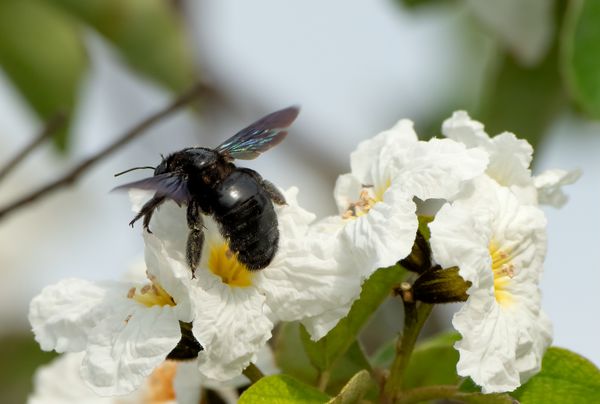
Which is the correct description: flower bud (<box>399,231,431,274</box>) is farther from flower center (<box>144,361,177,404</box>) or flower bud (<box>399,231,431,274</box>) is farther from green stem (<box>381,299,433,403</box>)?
flower center (<box>144,361,177,404</box>)

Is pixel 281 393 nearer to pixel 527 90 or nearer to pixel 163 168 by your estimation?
pixel 163 168

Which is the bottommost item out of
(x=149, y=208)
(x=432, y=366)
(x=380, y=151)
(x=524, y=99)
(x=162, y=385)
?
(x=524, y=99)

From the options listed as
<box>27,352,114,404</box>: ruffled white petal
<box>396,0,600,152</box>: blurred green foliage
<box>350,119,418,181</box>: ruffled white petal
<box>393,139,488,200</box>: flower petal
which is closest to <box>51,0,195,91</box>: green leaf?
<box>396,0,600,152</box>: blurred green foliage

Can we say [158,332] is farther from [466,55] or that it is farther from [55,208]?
[55,208]

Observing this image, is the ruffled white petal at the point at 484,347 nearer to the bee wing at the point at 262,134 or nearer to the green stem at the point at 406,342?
the green stem at the point at 406,342

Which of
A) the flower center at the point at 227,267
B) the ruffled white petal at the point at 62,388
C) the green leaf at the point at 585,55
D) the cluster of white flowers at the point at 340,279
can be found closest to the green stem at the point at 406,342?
the cluster of white flowers at the point at 340,279

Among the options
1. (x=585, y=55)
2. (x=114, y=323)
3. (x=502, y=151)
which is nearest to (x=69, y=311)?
(x=114, y=323)

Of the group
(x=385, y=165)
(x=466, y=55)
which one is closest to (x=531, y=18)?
(x=385, y=165)
